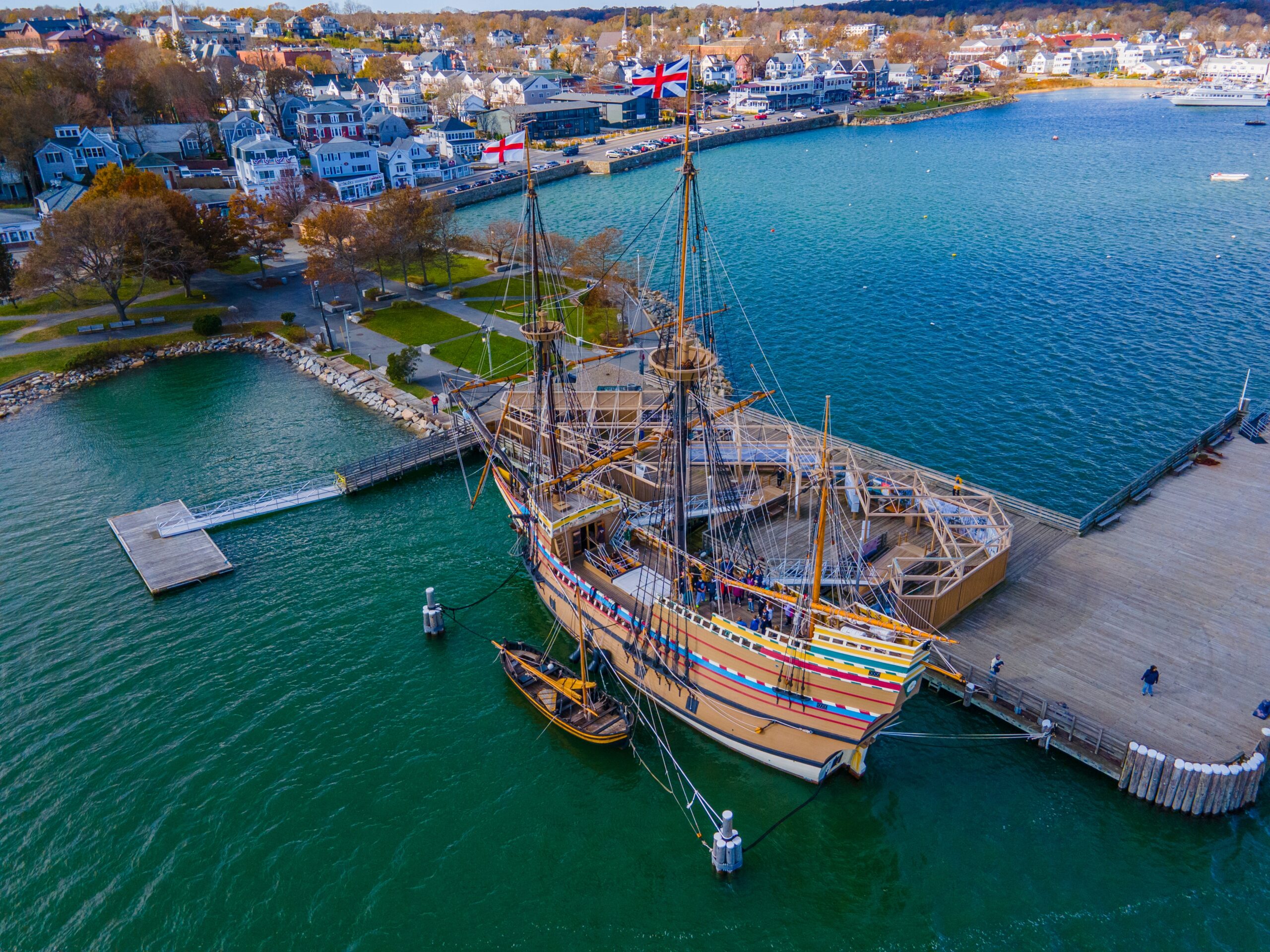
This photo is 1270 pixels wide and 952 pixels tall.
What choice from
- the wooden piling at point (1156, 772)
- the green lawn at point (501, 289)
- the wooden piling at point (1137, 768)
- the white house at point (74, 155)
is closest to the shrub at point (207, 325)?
the green lawn at point (501, 289)

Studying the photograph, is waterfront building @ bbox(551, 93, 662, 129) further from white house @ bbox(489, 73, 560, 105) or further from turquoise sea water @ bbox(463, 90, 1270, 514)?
turquoise sea water @ bbox(463, 90, 1270, 514)

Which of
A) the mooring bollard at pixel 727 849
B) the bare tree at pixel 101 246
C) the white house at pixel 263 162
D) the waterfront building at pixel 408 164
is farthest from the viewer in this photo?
the waterfront building at pixel 408 164

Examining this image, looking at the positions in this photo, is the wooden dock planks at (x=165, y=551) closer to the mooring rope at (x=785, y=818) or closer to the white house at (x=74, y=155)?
the mooring rope at (x=785, y=818)

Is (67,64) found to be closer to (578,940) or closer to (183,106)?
(183,106)

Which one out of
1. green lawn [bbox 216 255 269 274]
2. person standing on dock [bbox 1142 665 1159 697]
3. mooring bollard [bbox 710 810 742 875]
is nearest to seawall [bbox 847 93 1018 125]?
green lawn [bbox 216 255 269 274]

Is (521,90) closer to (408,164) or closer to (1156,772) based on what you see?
(408,164)

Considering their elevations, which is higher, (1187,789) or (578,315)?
(578,315)

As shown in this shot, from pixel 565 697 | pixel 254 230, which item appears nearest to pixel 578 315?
pixel 254 230
